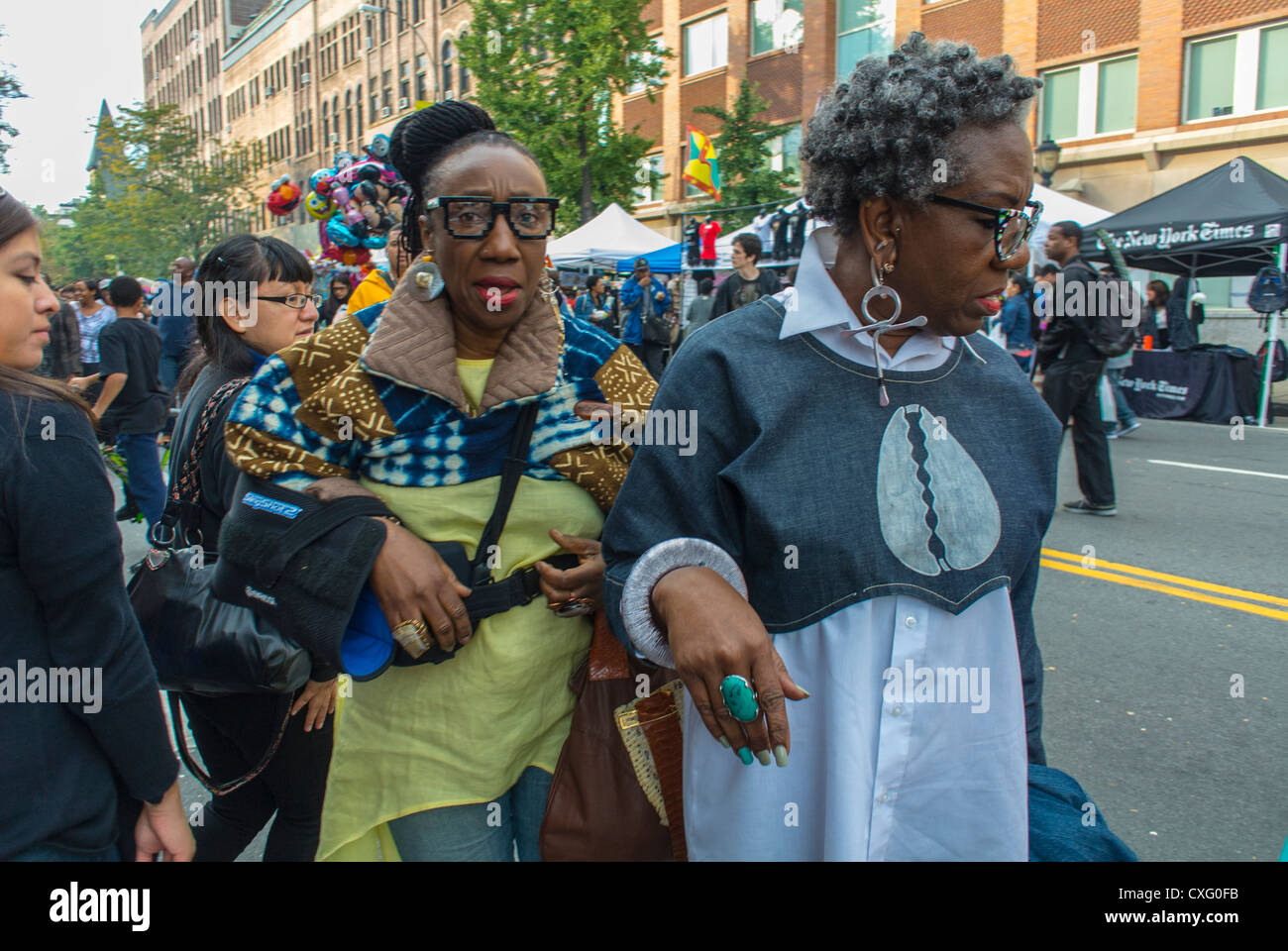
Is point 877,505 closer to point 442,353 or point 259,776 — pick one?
point 442,353

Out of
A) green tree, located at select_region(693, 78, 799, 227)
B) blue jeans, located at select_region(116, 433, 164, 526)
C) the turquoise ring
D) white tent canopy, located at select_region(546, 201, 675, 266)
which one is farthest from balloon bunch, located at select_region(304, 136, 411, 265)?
green tree, located at select_region(693, 78, 799, 227)

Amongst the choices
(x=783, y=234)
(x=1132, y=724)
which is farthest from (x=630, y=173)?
(x=1132, y=724)

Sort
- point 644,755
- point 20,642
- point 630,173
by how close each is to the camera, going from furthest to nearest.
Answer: point 630,173 < point 644,755 < point 20,642

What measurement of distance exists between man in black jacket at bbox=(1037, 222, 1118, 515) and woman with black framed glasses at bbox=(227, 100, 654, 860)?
6.32m

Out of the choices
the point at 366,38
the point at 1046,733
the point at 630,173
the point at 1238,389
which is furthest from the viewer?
the point at 366,38

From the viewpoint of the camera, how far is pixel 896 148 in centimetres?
159

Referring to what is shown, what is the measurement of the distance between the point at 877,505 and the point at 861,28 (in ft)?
89.9

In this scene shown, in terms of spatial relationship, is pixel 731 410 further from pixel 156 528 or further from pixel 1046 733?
pixel 1046 733

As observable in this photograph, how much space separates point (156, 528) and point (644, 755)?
1510mm

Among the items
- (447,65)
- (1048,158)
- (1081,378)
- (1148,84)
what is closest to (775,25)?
(1148,84)

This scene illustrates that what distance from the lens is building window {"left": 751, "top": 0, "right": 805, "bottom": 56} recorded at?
2741 centimetres

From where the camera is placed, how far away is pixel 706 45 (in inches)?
1206

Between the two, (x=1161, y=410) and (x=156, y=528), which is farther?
(x=1161, y=410)

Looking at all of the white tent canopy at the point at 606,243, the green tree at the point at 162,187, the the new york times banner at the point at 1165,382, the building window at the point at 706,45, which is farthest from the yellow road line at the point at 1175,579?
the green tree at the point at 162,187
